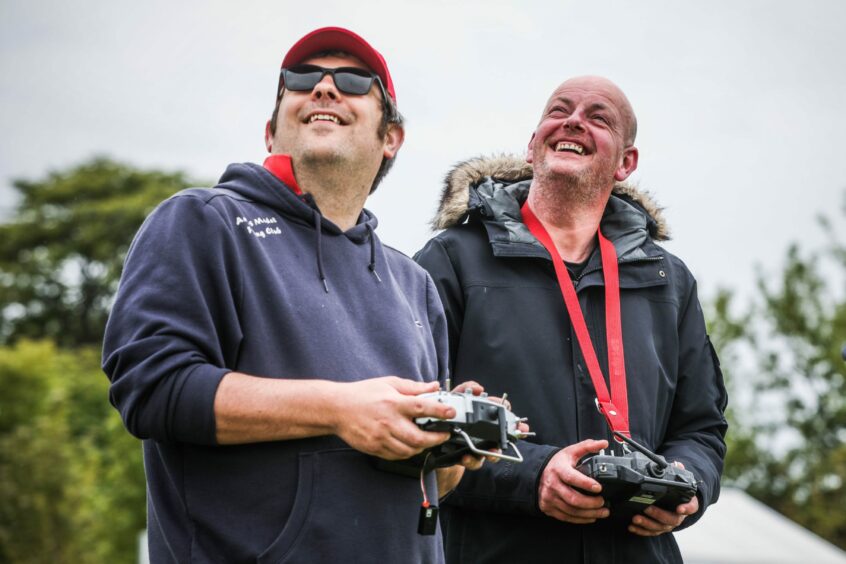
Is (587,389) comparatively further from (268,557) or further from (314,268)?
(268,557)

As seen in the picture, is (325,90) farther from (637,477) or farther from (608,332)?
(637,477)

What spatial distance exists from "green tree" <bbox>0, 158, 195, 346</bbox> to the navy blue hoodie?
4031cm

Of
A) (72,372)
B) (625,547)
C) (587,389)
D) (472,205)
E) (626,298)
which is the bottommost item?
(72,372)

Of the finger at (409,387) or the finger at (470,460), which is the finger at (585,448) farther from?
the finger at (409,387)

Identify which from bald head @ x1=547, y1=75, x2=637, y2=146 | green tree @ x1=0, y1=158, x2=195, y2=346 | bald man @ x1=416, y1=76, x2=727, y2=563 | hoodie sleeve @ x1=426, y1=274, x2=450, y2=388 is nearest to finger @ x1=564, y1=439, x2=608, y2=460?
bald man @ x1=416, y1=76, x2=727, y2=563

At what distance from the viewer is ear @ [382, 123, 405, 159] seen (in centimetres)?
381

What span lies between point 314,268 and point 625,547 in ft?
5.74

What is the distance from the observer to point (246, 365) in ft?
9.48

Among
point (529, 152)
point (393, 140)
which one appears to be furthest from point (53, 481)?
point (393, 140)

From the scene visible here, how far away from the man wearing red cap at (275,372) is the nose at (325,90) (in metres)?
0.02

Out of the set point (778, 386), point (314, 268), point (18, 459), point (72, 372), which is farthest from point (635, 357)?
point (72, 372)

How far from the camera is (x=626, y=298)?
4.35 meters

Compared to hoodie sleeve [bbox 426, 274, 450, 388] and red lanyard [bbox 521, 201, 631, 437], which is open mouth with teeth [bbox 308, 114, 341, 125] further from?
red lanyard [bbox 521, 201, 631, 437]

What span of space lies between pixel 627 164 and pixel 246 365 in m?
2.52
